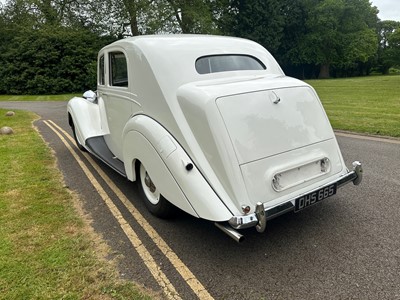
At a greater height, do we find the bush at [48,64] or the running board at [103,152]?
the bush at [48,64]

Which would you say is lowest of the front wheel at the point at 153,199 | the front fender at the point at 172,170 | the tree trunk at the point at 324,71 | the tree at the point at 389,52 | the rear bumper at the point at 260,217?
the front wheel at the point at 153,199

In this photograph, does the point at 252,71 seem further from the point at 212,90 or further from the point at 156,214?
the point at 156,214

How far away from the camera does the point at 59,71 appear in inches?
977

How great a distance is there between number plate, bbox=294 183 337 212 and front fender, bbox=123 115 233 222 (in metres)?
0.73

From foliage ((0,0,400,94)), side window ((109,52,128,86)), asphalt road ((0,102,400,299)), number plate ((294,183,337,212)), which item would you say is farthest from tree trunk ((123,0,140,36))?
number plate ((294,183,337,212))

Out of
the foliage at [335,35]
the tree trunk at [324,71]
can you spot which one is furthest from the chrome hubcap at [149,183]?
the tree trunk at [324,71]

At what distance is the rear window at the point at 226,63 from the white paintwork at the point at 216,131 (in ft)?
0.26

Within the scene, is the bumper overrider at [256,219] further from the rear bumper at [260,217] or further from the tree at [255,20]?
the tree at [255,20]

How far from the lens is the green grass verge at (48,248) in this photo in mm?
2562

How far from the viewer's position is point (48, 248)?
3135mm

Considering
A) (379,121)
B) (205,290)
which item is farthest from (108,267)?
(379,121)

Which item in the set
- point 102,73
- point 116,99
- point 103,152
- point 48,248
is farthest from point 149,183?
point 102,73

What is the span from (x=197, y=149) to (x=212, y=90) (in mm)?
621

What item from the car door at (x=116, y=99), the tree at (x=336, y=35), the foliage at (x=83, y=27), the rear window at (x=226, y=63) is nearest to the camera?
the rear window at (x=226, y=63)
